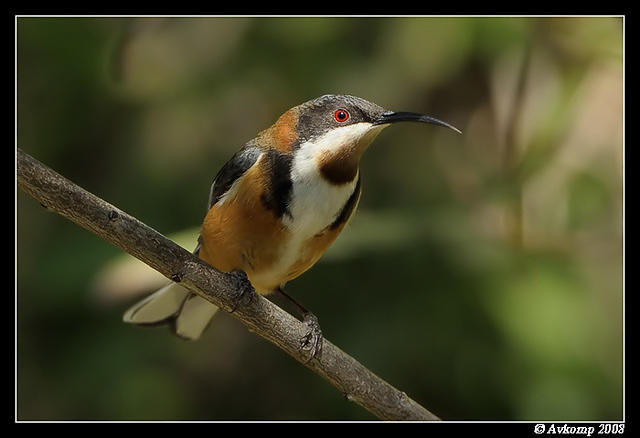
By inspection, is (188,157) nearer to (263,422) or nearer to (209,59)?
(209,59)

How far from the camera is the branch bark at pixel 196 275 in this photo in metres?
3.56

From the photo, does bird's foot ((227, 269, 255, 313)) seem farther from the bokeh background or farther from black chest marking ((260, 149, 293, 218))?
the bokeh background

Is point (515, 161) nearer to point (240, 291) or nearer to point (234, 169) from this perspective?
point (234, 169)

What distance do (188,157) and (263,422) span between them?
229cm

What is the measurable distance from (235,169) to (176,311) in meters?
1.45

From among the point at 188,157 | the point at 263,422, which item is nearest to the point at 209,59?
the point at 188,157

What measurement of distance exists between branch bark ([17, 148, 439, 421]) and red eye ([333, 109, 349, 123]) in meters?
1.11

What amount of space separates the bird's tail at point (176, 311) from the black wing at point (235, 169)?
956 millimetres

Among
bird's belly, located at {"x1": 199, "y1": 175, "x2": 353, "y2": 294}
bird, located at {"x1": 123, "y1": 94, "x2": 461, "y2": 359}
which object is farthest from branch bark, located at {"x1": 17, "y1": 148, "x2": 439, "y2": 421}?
bird's belly, located at {"x1": 199, "y1": 175, "x2": 353, "y2": 294}

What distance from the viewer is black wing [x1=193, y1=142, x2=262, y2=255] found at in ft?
14.9

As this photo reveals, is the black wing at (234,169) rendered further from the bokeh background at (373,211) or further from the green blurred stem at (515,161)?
the green blurred stem at (515,161)

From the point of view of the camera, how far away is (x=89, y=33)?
627cm

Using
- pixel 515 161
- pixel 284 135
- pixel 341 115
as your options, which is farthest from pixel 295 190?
pixel 515 161

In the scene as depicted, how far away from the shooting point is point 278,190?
171 inches
